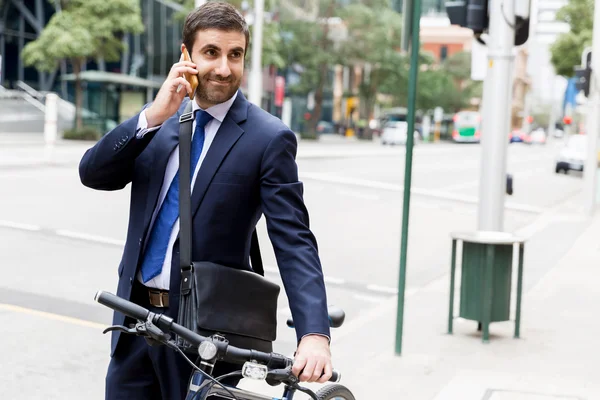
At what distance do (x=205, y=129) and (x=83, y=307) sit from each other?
5227 mm

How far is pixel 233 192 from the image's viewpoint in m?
2.83

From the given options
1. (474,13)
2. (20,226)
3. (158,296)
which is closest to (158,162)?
(158,296)

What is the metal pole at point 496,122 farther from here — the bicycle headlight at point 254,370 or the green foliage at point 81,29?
the green foliage at point 81,29

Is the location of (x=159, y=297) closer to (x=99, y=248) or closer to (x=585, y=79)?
(x=99, y=248)

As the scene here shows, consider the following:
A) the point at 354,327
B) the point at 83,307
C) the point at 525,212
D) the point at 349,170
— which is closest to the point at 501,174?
the point at 354,327

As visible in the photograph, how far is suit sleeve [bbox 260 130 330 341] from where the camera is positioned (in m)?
2.70

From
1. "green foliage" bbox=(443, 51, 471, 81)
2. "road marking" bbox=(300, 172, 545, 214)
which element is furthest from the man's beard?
"green foliage" bbox=(443, 51, 471, 81)

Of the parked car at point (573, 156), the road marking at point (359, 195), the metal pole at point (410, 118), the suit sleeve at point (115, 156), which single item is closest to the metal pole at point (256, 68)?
the parked car at point (573, 156)

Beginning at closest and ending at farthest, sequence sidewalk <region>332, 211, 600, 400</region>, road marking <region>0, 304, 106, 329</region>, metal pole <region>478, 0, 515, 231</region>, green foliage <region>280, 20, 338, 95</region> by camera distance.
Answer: sidewalk <region>332, 211, 600, 400</region>, road marking <region>0, 304, 106, 329</region>, metal pole <region>478, 0, 515, 231</region>, green foliage <region>280, 20, 338, 95</region>

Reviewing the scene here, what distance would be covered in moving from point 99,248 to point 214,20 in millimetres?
8441

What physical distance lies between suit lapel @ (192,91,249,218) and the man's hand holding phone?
0.17 metres

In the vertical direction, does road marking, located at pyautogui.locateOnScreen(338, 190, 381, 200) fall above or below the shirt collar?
below

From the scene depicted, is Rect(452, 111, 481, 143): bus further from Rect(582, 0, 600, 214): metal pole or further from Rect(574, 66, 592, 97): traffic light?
Rect(574, 66, 592, 97): traffic light

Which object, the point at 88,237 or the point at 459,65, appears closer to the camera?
the point at 88,237
